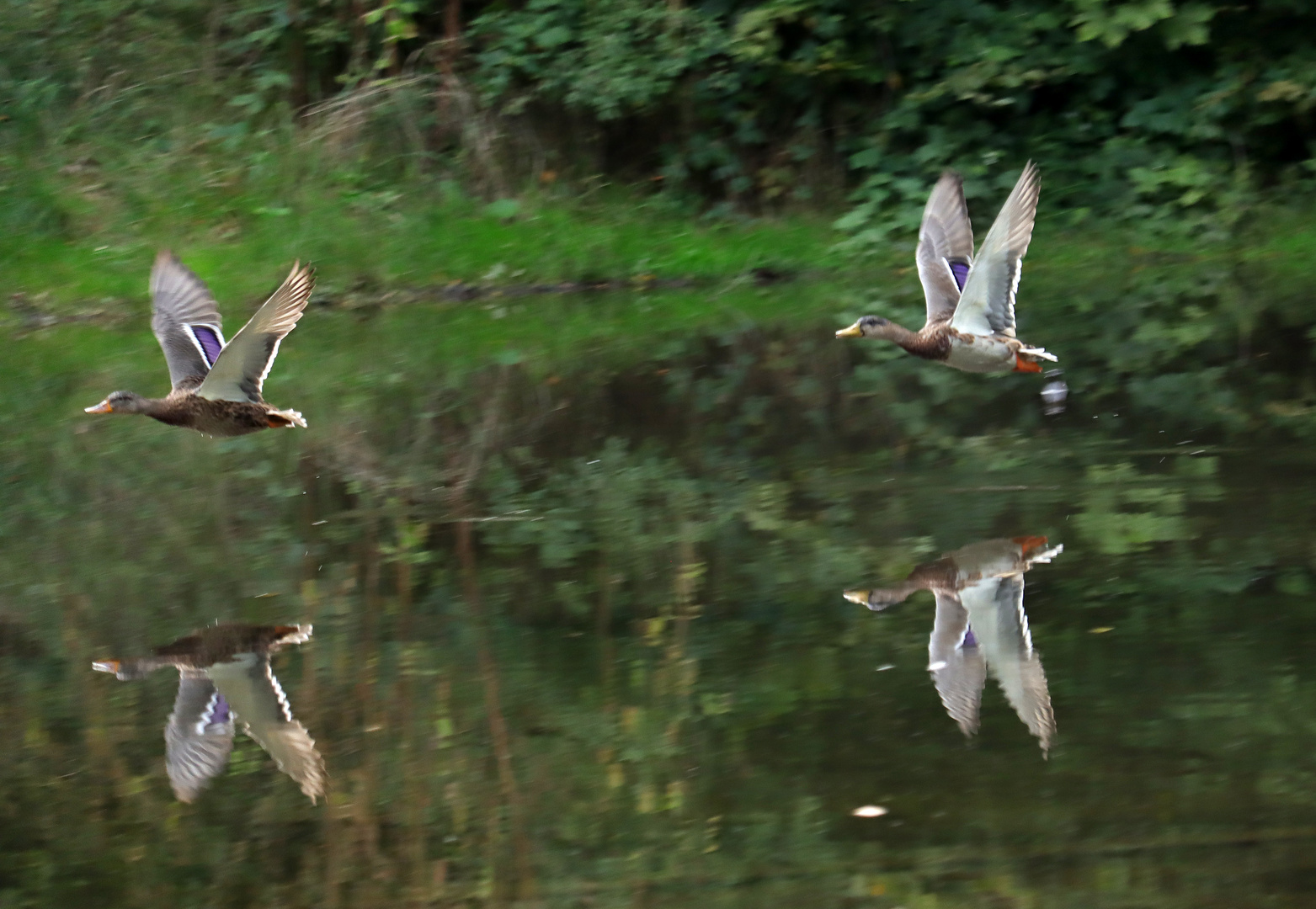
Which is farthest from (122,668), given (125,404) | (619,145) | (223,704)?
(619,145)

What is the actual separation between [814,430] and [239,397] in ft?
8.87

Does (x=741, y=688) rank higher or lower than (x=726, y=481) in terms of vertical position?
higher

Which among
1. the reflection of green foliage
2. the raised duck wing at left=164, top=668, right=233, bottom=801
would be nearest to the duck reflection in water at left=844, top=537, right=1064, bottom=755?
the reflection of green foliage

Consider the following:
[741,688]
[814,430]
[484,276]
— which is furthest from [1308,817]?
[484,276]

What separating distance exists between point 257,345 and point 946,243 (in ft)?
11.1

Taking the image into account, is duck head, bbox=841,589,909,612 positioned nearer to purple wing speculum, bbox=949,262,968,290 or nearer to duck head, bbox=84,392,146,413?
purple wing speculum, bbox=949,262,968,290

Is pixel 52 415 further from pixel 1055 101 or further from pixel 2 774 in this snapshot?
pixel 1055 101

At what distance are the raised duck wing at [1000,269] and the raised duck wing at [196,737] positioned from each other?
3.55m

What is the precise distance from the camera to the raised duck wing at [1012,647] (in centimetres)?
404

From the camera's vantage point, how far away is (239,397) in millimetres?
6594

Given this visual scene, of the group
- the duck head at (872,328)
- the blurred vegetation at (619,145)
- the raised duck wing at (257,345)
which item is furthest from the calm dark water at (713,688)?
the blurred vegetation at (619,145)

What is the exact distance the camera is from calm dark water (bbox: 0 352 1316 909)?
346 cm

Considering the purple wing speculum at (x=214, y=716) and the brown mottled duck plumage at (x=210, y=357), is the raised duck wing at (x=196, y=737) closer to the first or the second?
the purple wing speculum at (x=214, y=716)

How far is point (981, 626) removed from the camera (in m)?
4.68
